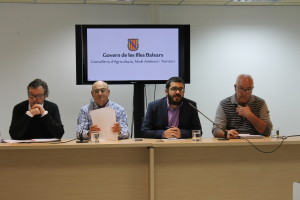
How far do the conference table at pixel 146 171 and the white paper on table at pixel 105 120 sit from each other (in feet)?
0.88

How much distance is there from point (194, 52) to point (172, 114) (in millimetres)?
1943

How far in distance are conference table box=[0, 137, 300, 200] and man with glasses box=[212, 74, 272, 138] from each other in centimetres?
62

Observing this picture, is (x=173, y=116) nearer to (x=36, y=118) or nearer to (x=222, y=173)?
(x=222, y=173)

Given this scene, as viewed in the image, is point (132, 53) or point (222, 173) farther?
point (132, 53)

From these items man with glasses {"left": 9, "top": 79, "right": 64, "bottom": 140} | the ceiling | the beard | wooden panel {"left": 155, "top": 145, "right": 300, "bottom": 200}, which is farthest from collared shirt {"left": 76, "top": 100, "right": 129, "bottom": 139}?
the ceiling

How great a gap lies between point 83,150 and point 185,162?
0.78 m

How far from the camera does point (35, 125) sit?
12.2 feet

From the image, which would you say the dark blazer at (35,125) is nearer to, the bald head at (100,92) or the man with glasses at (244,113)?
the bald head at (100,92)

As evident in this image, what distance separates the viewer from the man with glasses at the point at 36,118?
355cm

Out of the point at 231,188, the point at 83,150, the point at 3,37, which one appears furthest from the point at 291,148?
the point at 3,37

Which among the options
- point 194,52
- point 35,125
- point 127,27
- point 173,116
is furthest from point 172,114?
point 194,52

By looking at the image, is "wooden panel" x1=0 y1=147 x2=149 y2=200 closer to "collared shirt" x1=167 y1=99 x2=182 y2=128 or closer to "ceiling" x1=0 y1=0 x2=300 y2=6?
"collared shirt" x1=167 y1=99 x2=182 y2=128

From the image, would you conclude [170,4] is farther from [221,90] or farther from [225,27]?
[221,90]

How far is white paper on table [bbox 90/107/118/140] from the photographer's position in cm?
329
